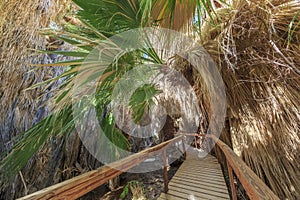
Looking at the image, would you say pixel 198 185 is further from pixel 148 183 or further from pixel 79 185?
pixel 79 185

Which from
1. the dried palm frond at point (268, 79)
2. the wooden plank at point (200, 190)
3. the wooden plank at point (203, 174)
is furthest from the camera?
the wooden plank at point (203, 174)

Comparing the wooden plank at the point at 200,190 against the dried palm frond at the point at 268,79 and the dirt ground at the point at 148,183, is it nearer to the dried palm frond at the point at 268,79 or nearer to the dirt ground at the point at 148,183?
the dried palm frond at the point at 268,79

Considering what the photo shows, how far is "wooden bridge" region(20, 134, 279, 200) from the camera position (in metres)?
0.52

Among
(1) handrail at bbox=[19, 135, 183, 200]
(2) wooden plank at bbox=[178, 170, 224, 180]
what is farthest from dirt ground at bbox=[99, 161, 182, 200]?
(1) handrail at bbox=[19, 135, 183, 200]

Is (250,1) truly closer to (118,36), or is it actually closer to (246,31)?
(246,31)

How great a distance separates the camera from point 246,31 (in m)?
1.39

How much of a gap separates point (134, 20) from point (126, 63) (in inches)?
13.2

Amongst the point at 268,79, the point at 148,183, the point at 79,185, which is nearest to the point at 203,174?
the point at 148,183

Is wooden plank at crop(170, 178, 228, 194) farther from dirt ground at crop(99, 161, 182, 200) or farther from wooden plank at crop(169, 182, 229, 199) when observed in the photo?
dirt ground at crop(99, 161, 182, 200)

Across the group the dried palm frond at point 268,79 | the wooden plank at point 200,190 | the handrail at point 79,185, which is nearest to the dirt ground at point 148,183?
the wooden plank at point 200,190

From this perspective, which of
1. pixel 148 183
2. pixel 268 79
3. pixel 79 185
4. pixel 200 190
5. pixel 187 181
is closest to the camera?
pixel 79 185

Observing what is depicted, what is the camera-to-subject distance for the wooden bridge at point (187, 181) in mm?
519

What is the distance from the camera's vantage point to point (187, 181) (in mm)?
2162

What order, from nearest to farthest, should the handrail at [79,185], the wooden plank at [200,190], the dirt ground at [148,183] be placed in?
the handrail at [79,185]
the wooden plank at [200,190]
the dirt ground at [148,183]
